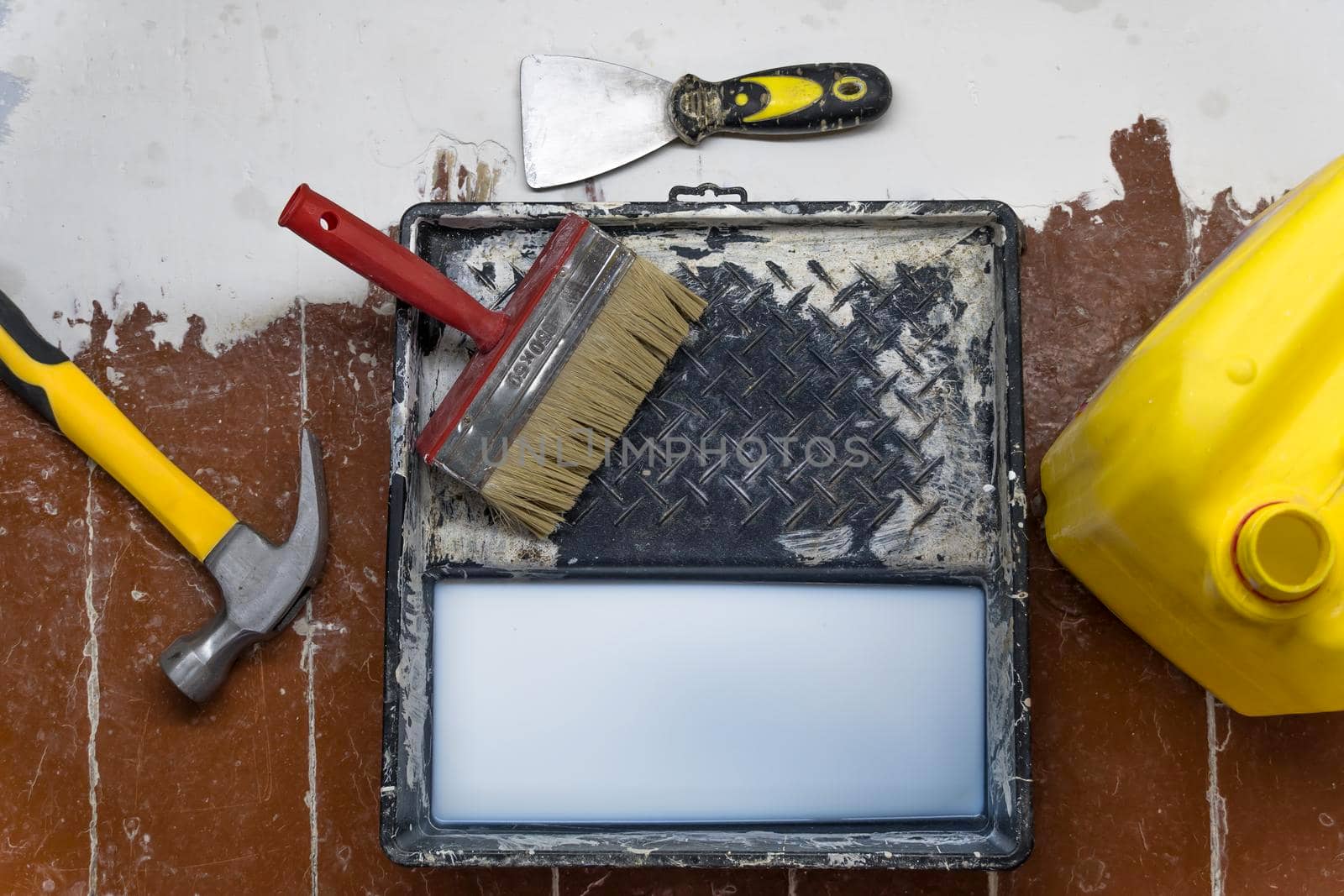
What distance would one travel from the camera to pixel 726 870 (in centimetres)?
116

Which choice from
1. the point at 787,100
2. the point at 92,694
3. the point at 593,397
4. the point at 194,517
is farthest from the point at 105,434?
the point at 787,100

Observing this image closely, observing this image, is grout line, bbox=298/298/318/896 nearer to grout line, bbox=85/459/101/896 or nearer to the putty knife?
grout line, bbox=85/459/101/896

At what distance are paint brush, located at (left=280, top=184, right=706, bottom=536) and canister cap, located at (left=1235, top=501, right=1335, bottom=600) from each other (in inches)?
23.9

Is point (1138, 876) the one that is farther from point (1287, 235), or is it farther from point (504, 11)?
point (504, 11)

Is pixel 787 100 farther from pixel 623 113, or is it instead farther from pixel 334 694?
pixel 334 694

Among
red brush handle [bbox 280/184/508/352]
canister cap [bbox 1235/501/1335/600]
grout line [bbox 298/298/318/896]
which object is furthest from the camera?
grout line [bbox 298/298/318/896]

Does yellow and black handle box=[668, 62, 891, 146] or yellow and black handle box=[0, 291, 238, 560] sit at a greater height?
yellow and black handle box=[668, 62, 891, 146]

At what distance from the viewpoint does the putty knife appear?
1.16 m

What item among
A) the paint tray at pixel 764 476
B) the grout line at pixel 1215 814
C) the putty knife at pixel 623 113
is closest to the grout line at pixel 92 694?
the paint tray at pixel 764 476

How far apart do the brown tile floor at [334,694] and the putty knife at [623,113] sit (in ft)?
0.92

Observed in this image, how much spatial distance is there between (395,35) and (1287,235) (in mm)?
1047

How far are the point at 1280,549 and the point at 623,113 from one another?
0.86m

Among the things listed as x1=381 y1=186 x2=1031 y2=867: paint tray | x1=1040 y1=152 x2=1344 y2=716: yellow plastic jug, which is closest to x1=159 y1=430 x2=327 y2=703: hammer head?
x1=381 y1=186 x2=1031 y2=867: paint tray

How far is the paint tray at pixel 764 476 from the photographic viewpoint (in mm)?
1065
